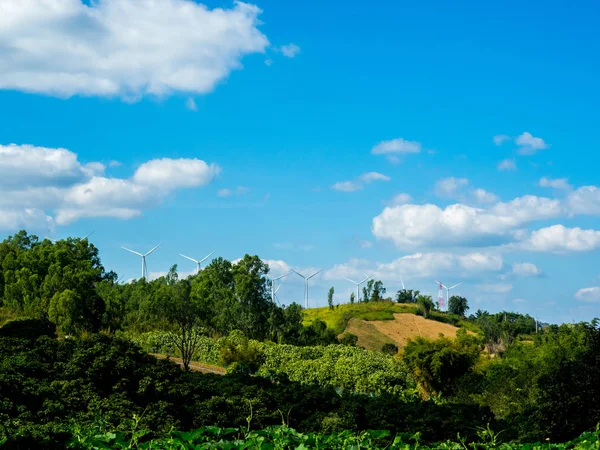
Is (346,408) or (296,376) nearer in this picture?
(346,408)

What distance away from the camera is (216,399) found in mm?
10148

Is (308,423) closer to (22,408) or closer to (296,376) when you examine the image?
(22,408)

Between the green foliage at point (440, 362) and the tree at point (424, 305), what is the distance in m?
40.8

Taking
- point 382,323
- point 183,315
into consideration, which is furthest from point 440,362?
point 382,323

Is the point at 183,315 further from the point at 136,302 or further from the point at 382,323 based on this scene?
the point at 382,323

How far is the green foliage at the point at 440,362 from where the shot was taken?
24684mm

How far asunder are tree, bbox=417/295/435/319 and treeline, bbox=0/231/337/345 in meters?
26.0

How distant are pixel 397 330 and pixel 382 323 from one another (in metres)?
1.70

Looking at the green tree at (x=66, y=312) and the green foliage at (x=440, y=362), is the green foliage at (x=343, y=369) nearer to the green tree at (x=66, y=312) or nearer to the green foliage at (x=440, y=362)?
the green foliage at (x=440, y=362)

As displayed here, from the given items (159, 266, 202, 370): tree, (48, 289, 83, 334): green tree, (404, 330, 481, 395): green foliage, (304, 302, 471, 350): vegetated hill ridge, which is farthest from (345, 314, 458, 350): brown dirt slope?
(404, 330, 481, 395): green foliage

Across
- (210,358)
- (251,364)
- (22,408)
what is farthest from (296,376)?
(22,408)

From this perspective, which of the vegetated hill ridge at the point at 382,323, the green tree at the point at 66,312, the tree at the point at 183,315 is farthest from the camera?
the vegetated hill ridge at the point at 382,323

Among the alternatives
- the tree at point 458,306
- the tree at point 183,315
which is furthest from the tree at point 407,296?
the tree at point 183,315

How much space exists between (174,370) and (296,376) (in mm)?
15265
